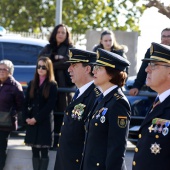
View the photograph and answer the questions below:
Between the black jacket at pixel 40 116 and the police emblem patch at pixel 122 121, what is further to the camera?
the black jacket at pixel 40 116

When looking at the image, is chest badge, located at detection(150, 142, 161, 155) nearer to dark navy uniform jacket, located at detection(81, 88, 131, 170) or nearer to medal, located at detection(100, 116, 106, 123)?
dark navy uniform jacket, located at detection(81, 88, 131, 170)

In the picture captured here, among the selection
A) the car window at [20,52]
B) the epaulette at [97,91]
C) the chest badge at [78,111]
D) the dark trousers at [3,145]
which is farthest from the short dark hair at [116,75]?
the car window at [20,52]

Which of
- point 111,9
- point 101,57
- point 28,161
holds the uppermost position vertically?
point 111,9

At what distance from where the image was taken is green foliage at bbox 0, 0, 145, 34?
30047 mm

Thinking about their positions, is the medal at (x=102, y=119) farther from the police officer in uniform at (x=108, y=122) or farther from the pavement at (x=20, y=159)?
the pavement at (x=20, y=159)

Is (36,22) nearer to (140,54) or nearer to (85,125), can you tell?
(140,54)

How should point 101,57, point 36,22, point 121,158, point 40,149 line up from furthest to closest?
point 36,22
point 40,149
point 101,57
point 121,158

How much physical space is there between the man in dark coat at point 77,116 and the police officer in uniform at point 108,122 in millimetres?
344

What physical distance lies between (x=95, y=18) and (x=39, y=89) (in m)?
21.8

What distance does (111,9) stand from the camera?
99.1ft

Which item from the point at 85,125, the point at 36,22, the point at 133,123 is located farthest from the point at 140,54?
the point at 36,22

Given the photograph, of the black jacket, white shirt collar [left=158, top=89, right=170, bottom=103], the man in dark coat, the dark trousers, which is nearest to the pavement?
the dark trousers

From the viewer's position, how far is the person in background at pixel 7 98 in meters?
9.55

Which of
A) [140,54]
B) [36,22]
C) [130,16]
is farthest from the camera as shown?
[36,22]
